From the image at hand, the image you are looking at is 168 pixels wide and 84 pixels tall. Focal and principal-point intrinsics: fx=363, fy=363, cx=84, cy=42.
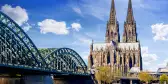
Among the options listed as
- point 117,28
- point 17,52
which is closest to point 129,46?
point 117,28

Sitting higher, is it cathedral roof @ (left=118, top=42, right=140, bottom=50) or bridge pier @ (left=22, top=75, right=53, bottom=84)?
cathedral roof @ (left=118, top=42, right=140, bottom=50)

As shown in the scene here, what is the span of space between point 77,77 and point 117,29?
8848 centimetres

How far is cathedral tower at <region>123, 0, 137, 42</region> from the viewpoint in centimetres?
18050

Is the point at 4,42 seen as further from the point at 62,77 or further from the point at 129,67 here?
the point at 129,67

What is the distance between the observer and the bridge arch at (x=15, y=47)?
186ft

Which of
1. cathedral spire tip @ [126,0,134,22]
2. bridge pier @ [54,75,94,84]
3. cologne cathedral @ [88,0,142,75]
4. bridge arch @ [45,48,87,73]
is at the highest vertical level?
cathedral spire tip @ [126,0,134,22]

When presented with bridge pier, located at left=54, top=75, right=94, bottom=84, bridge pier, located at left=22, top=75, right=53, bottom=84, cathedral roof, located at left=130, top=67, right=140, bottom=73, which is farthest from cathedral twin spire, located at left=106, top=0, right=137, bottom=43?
bridge pier, located at left=22, top=75, right=53, bottom=84

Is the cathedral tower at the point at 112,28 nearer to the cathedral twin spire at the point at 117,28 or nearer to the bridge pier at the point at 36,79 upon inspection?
the cathedral twin spire at the point at 117,28

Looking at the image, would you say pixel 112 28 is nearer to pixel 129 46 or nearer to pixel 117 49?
pixel 117 49

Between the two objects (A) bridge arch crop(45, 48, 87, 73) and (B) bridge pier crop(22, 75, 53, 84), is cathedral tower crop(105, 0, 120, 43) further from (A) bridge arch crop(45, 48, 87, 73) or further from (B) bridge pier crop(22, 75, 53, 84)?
(B) bridge pier crop(22, 75, 53, 84)

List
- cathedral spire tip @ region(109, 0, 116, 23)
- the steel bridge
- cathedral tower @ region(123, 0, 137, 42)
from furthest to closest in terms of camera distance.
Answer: cathedral tower @ region(123, 0, 137, 42) → cathedral spire tip @ region(109, 0, 116, 23) → the steel bridge

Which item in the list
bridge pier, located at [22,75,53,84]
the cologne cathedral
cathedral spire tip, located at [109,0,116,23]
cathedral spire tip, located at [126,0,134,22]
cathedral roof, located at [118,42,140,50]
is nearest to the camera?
bridge pier, located at [22,75,53,84]

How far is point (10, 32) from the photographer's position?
59.0 m

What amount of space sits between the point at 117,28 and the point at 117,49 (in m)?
12.9
